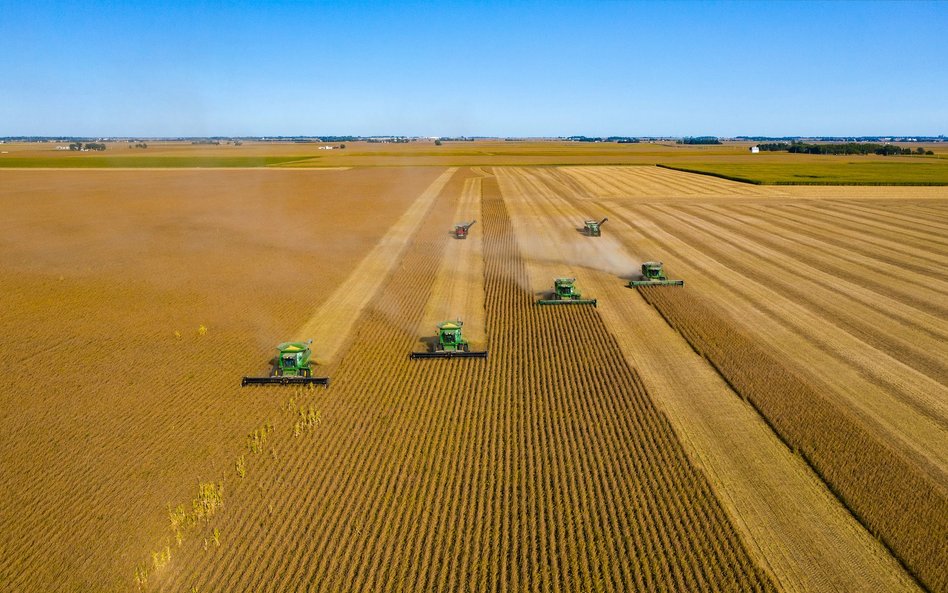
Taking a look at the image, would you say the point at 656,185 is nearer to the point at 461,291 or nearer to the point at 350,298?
the point at 461,291

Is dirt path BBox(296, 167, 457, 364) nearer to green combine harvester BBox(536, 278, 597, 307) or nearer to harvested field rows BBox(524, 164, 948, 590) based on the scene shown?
green combine harvester BBox(536, 278, 597, 307)

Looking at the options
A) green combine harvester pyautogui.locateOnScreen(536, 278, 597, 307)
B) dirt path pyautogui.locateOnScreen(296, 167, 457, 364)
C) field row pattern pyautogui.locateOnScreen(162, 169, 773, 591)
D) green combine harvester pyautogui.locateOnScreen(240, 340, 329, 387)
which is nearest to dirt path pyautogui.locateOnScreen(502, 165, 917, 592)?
field row pattern pyautogui.locateOnScreen(162, 169, 773, 591)

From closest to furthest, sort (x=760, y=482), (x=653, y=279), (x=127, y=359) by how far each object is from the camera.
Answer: (x=760, y=482), (x=127, y=359), (x=653, y=279)

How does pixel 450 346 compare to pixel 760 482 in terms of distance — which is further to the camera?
pixel 450 346

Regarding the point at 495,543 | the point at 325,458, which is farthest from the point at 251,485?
the point at 495,543

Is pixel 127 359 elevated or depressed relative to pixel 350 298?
depressed

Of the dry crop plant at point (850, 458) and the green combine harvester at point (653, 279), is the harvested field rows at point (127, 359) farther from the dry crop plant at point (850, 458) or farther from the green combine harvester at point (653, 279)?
the green combine harvester at point (653, 279)

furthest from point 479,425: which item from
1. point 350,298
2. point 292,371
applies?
point 350,298
